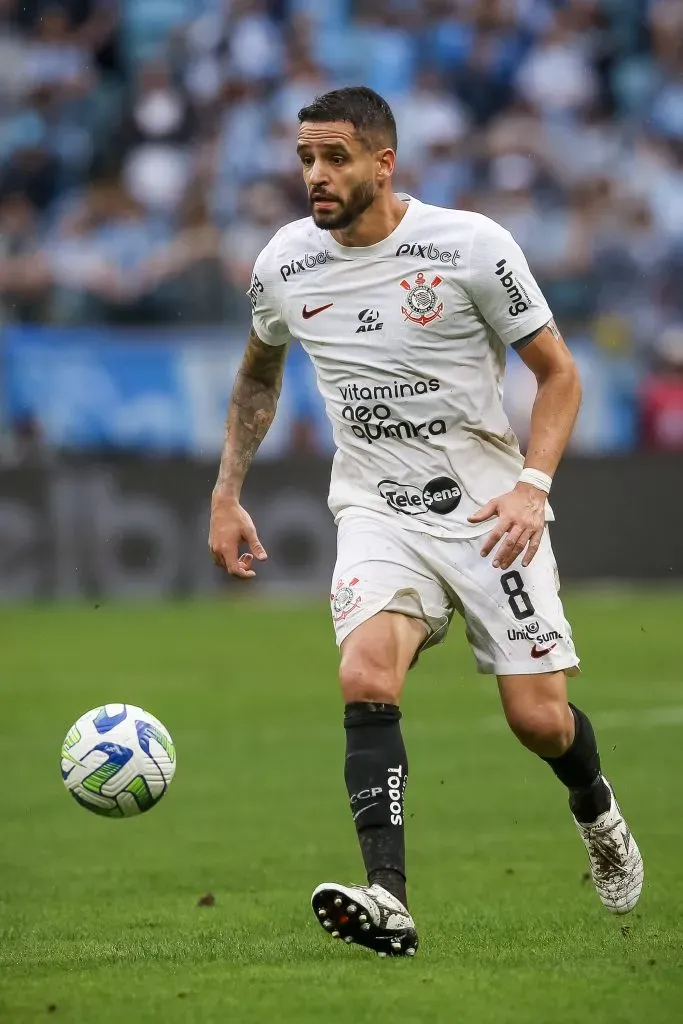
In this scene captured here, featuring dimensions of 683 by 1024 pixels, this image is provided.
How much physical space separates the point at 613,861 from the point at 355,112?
252cm

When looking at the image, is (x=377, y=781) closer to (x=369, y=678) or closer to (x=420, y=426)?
(x=369, y=678)

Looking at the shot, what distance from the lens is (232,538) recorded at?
5836mm

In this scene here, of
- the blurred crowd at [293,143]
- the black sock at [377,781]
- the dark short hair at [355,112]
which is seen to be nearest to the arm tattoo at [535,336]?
the dark short hair at [355,112]

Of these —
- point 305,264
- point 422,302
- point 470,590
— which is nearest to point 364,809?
point 470,590

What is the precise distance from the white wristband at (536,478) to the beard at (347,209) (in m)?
0.94

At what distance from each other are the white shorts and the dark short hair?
120cm

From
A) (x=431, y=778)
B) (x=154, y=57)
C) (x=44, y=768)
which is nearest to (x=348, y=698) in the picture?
(x=431, y=778)

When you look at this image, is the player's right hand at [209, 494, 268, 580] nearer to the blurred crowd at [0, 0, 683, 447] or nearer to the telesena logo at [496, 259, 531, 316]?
the telesena logo at [496, 259, 531, 316]

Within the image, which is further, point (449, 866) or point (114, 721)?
point (449, 866)

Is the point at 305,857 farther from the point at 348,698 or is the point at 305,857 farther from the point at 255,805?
the point at 348,698

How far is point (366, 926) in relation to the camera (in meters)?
4.79

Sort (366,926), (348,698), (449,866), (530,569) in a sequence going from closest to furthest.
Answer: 1. (366,926)
2. (348,698)
3. (530,569)
4. (449,866)

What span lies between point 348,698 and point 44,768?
4496 mm

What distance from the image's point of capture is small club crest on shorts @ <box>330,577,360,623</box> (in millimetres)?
5426
